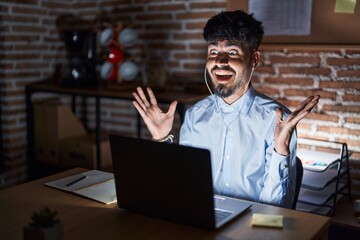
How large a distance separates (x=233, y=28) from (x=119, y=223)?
952mm

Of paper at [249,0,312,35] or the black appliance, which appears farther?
the black appliance

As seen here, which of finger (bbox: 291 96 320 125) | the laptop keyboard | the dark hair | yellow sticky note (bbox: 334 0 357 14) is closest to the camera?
the laptop keyboard

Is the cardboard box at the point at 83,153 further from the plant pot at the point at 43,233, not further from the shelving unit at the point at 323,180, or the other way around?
the plant pot at the point at 43,233

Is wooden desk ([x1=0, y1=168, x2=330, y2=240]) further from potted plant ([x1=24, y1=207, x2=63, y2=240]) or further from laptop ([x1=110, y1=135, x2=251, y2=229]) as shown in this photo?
potted plant ([x1=24, y1=207, x2=63, y2=240])

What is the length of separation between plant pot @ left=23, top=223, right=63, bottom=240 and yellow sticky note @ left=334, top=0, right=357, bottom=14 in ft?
6.10

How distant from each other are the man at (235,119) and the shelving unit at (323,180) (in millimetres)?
483

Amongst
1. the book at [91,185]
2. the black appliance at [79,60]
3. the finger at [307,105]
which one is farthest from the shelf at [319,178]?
the black appliance at [79,60]

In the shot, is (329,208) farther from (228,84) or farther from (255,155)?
(228,84)

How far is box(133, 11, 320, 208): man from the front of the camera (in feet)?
5.99

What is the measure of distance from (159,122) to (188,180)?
622mm

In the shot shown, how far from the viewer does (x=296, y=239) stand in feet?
4.01

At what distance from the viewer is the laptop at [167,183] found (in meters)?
1.21

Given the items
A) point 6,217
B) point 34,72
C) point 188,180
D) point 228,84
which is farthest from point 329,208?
point 34,72

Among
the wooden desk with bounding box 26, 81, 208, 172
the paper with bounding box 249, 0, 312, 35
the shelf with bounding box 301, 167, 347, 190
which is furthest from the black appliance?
the shelf with bounding box 301, 167, 347, 190
